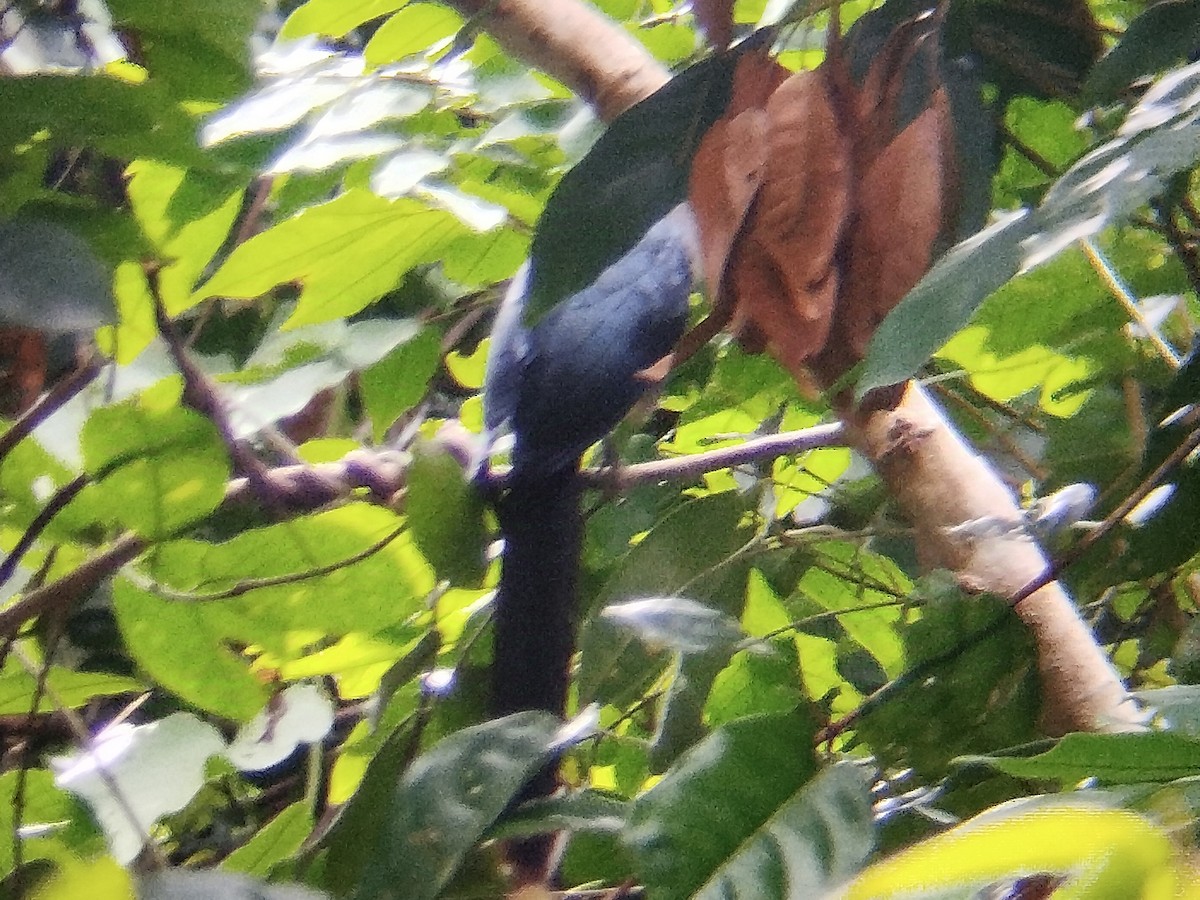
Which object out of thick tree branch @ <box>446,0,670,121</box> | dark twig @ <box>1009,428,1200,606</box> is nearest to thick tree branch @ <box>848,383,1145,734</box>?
dark twig @ <box>1009,428,1200,606</box>

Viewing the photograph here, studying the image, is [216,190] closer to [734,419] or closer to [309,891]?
Result: [309,891]

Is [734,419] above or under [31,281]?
under

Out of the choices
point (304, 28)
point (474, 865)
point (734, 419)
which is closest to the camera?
point (474, 865)

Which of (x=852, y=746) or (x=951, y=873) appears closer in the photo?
(x=951, y=873)

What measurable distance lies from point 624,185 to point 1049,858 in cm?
26

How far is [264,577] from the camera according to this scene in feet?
1.55

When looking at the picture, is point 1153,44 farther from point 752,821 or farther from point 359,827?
point 359,827

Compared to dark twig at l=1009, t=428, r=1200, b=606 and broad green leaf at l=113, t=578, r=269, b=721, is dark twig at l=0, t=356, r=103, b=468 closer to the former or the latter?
broad green leaf at l=113, t=578, r=269, b=721

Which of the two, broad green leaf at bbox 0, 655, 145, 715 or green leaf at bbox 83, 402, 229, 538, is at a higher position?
green leaf at bbox 83, 402, 229, 538

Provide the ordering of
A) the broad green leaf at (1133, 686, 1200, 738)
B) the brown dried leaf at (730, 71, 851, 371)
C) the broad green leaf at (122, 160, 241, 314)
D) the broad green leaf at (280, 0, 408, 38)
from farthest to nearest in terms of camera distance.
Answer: the broad green leaf at (280, 0, 408, 38)
the broad green leaf at (122, 160, 241, 314)
the brown dried leaf at (730, 71, 851, 371)
the broad green leaf at (1133, 686, 1200, 738)

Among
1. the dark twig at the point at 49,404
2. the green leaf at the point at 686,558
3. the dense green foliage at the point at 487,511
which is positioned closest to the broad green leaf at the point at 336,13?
the dense green foliage at the point at 487,511

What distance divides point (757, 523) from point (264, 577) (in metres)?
0.30

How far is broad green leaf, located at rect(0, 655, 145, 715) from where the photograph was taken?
547 mm

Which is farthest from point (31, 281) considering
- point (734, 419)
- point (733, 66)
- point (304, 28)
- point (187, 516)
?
point (734, 419)
